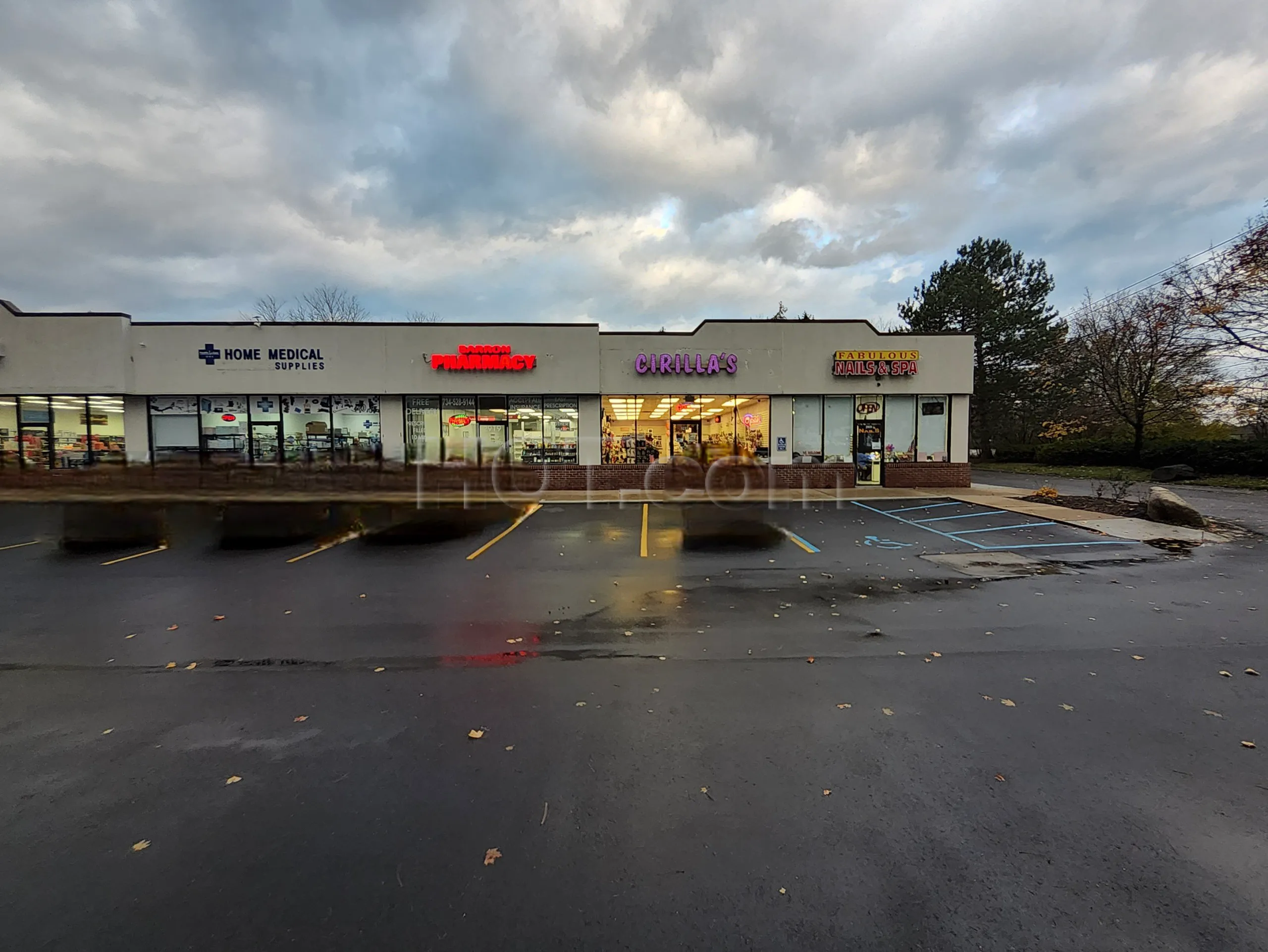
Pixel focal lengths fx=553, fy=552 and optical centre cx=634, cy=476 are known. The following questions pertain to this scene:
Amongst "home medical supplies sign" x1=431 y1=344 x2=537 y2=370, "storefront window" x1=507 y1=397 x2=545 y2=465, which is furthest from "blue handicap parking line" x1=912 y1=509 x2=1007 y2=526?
"home medical supplies sign" x1=431 y1=344 x2=537 y2=370

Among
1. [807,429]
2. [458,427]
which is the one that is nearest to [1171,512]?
[807,429]

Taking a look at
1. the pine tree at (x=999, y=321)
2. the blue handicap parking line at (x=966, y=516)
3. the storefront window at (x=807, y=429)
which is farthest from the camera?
the pine tree at (x=999, y=321)

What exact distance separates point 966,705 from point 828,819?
6.29 ft

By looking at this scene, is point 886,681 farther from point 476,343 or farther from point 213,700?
point 476,343

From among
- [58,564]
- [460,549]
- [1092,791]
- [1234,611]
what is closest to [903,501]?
[1234,611]

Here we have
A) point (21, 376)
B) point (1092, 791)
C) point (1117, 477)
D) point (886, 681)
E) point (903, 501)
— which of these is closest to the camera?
point (1092, 791)

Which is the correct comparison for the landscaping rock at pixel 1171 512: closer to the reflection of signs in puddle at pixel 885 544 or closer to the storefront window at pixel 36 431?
the reflection of signs in puddle at pixel 885 544

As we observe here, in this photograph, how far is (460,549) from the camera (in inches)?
396

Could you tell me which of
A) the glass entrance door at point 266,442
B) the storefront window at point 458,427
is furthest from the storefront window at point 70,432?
the storefront window at point 458,427

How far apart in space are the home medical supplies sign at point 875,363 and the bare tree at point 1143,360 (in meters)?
15.9

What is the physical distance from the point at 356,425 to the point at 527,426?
250 inches

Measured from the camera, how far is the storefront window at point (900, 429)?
2109 cm

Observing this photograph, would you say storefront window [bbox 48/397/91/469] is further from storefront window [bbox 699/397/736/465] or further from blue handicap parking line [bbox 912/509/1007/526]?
blue handicap parking line [bbox 912/509/1007/526]

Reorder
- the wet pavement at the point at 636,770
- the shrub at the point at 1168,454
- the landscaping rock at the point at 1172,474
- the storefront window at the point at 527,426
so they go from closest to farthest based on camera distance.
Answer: the wet pavement at the point at 636,770, the storefront window at the point at 527,426, the shrub at the point at 1168,454, the landscaping rock at the point at 1172,474
